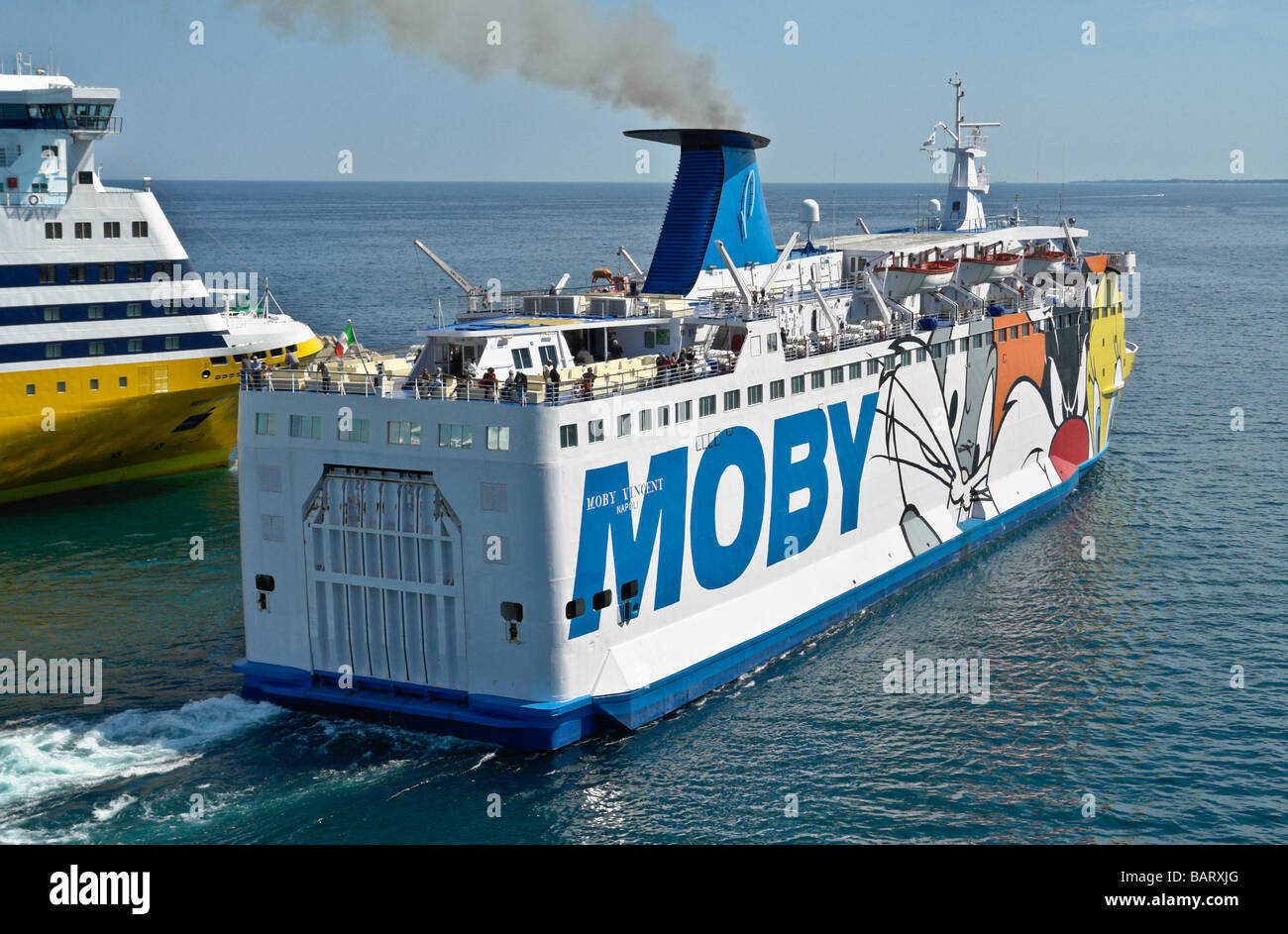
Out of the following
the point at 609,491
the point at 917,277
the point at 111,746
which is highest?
the point at 917,277

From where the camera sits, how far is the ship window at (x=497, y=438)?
25641 millimetres

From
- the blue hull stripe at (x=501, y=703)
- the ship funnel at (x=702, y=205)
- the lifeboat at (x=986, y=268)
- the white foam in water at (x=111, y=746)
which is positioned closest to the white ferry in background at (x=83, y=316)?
the ship funnel at (x=702, y=205)

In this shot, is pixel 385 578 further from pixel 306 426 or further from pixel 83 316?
pixel 83 316

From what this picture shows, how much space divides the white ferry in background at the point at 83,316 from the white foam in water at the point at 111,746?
70.0 feet

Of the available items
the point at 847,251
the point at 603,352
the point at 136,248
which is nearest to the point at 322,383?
the point at 603,352

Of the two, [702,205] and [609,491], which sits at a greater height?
[702,205]

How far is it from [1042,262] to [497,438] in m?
27.9

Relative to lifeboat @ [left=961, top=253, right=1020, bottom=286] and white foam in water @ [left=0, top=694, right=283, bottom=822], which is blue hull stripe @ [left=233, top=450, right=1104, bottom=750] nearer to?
white foam in water @ [left=0, top=694, right=283, bottom=822]

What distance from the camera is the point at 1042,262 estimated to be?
47.5m

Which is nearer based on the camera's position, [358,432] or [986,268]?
[358,432]

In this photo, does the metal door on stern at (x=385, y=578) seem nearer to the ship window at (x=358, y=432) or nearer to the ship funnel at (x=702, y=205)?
the ship window at (x=358, y=432)

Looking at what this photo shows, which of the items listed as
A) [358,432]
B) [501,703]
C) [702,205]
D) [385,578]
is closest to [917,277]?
[702,205]

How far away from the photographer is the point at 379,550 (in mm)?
26953

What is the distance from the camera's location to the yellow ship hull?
4597 cm
